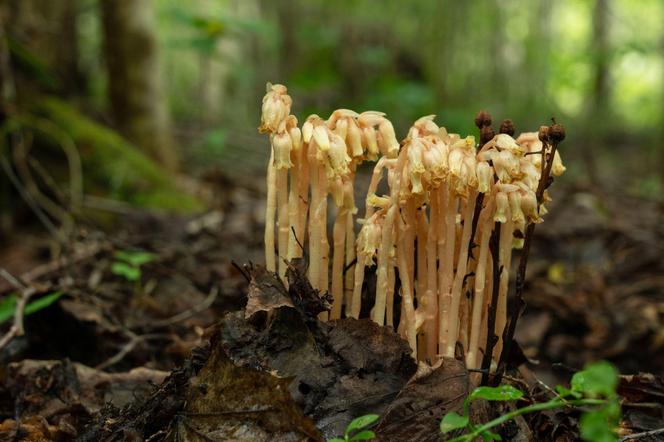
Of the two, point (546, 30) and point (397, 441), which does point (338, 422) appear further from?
point (546, 30)

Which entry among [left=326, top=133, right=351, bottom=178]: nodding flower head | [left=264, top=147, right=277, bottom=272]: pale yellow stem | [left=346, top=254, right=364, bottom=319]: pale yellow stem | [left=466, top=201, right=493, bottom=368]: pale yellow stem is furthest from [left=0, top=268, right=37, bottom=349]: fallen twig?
[left=466, top=201, right=493, bottom=368]: pale yellow stem

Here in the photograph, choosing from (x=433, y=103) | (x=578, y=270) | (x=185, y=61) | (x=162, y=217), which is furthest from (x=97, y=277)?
(x=185, y=61)

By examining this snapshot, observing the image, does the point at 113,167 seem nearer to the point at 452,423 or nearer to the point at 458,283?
the point at 458,283

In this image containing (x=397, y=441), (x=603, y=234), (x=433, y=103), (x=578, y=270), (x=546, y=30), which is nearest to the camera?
(x=397, y=441)

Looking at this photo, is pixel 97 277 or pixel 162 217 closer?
pixel 97 277

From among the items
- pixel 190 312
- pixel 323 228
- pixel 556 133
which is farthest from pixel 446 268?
pixel 190 312

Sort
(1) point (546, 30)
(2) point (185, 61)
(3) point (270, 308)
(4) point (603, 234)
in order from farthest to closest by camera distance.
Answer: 1. (2) point (185, 61)
2. (1) point (546, 30)
3. (4) point (603, 234)
4. (3) point (270, 308)

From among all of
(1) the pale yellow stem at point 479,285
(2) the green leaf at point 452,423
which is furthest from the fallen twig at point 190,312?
(2) the green leaf at point 452,423
